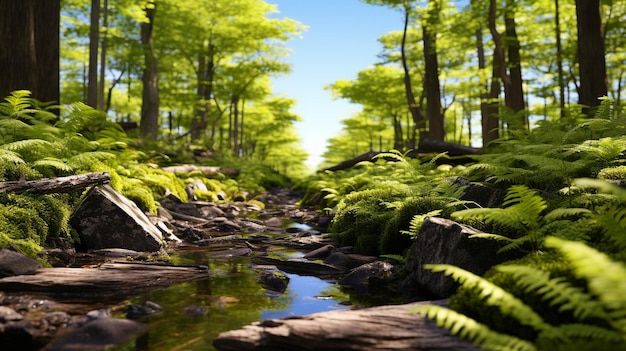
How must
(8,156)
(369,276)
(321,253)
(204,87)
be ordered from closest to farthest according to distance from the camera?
(369,276)
(8,156)
(321,253)
(204,87)

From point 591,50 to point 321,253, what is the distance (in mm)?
8141

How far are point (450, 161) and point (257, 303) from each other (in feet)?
28.2

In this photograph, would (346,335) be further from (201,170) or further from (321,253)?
(201,170)

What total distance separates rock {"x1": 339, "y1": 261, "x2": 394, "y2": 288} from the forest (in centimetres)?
24

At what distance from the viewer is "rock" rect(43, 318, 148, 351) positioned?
269cm

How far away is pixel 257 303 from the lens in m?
3.80

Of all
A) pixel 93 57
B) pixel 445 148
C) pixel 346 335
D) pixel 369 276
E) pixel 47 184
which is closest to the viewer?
pixel 346 335

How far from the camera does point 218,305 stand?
367 cm

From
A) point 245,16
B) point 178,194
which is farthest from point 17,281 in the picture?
point 245,16

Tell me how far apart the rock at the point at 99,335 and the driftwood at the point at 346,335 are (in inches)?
25.8

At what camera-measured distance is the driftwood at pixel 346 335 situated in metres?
2.43

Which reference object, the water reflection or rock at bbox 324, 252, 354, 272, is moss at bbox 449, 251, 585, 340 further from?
rock at bbox 324, 252, 354, 272

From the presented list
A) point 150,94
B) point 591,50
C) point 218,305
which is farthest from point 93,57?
point 591,50

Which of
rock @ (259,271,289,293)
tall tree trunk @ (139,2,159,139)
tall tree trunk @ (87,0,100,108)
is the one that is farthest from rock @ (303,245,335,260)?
tall tree trunk @ (139,2,159,139)
